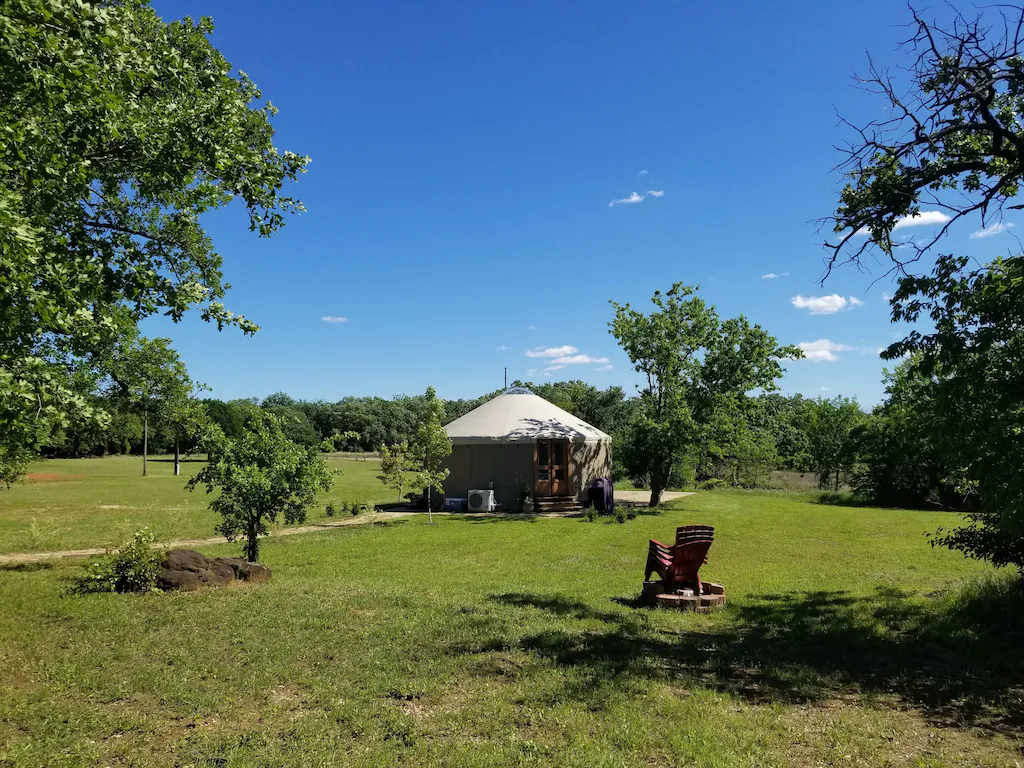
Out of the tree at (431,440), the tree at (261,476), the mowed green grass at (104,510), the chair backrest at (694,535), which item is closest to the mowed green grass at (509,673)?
the chair backrest at (694,535)

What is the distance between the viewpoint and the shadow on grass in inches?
184

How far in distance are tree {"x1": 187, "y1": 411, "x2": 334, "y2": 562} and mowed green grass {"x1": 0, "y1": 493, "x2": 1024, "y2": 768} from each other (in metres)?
1.13

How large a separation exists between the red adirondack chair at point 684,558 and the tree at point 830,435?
24.9m

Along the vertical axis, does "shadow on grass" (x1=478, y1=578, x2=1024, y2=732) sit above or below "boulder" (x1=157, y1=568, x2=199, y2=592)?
below

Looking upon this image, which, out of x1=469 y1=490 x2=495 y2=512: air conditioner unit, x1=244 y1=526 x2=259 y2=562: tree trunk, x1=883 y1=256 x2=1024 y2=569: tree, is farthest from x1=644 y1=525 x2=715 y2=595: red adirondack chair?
x1=469 y1=490 x2=495 y2=512: air conditioner unit

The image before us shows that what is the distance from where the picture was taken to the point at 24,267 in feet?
12.2

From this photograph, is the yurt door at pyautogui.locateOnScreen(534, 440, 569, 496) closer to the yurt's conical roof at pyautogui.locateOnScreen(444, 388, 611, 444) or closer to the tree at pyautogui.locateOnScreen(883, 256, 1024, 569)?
the yurt's conical roof at pyautogui.locateOnScreen(444, 388, 611, 444)

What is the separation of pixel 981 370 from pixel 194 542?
552 inches

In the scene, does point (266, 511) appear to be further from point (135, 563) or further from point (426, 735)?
point (426, 735)

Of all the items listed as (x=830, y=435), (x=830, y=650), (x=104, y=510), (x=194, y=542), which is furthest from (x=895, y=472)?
(x=104, y=510)

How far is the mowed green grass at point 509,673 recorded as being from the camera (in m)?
3.60

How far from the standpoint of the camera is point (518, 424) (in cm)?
2083

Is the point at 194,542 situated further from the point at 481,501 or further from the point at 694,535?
the point at 694,535

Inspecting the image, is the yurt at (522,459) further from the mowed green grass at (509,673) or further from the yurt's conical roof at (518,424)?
the mowed green grass at (509,673)
